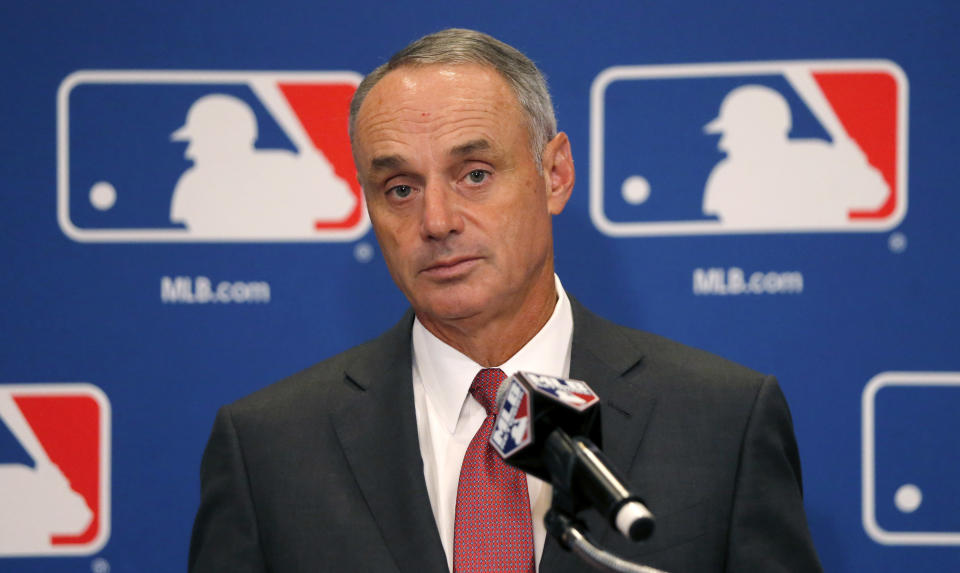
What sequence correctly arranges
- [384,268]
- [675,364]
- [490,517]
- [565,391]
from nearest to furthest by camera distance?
[565,391]
[490,517]
[675,364]
[384,268]

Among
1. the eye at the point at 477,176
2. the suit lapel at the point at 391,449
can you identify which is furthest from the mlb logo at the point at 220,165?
the eye at the point at 477,176

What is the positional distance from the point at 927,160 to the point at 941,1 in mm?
371

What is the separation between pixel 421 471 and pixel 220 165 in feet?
3.39

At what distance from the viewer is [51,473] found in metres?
2.41

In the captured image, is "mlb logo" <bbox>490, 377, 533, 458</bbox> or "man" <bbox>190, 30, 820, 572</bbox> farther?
"man" <bbox>190, 30, 820, 572</bbox>

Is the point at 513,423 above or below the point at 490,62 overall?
below

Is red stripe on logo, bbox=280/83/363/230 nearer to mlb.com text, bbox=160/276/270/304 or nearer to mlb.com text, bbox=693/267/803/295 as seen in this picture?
mlb.com text, bbox=160/276/270/304

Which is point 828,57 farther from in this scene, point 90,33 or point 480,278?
point 90,33

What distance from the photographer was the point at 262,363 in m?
2.44

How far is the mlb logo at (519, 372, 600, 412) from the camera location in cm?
117

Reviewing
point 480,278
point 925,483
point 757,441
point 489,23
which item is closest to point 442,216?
point 480,278

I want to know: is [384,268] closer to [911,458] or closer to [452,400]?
[452,400]

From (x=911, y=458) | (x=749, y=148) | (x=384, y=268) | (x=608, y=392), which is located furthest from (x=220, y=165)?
(x=911, y=458)

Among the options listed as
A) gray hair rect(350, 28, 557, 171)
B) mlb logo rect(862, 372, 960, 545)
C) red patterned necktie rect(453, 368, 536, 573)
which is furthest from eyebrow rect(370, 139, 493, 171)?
mlb logo rect(862, 372, 960, 545)
